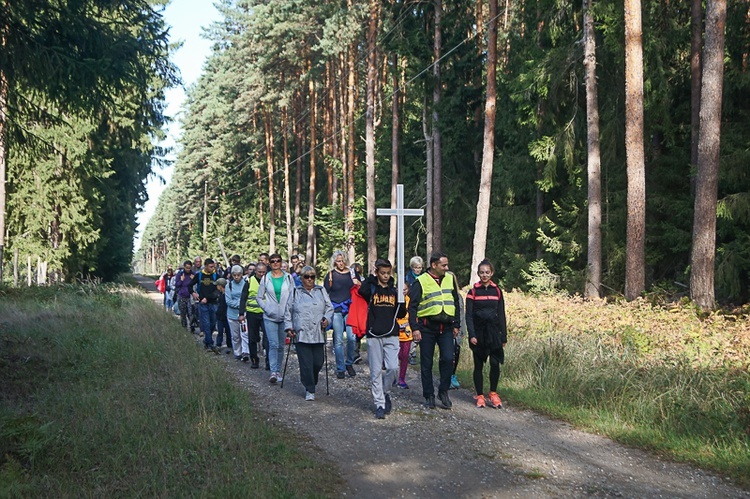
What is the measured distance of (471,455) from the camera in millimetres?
7031

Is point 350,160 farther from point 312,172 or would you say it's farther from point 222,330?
point 222,330

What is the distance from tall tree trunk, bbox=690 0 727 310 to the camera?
1235 cm

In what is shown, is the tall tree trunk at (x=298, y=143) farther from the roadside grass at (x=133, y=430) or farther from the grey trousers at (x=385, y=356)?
the grey trousers at (x=385, y=356)

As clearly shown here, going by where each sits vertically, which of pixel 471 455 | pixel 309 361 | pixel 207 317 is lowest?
pixel 471 455

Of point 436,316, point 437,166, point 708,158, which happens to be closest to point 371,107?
point 437,166

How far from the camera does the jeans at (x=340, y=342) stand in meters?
12.4

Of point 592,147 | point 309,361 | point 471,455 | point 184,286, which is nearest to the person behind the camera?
point 471,455

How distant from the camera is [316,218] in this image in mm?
39188

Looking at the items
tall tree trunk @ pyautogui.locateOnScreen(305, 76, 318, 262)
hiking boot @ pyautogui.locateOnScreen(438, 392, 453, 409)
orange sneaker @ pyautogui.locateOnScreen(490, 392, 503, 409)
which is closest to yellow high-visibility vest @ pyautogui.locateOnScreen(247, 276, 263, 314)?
hiking boot @ pyautogui.locateOnScreen(438, 392, 453, 409)

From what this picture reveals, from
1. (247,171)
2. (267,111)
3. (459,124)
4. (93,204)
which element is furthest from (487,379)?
(247,171)

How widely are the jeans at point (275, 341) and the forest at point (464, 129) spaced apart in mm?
4006

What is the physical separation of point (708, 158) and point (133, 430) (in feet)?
35.6

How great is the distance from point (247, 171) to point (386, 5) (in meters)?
32.2

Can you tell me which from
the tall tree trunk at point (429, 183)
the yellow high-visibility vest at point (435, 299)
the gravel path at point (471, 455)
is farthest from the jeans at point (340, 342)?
the tall tree trunk at point (429, 183)
